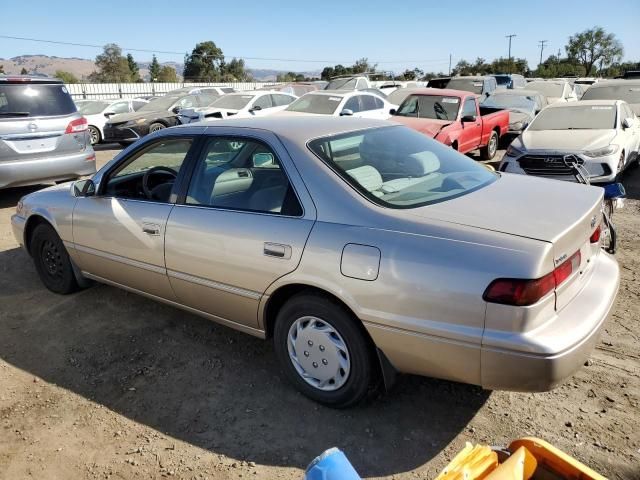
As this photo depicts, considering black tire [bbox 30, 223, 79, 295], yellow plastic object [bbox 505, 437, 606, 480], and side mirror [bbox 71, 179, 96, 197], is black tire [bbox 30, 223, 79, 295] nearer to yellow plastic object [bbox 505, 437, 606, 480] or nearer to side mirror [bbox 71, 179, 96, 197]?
side mirror [bbox 71, 179, 96, 197]

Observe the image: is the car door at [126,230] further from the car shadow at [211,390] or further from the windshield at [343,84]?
the windshield at [343,84]

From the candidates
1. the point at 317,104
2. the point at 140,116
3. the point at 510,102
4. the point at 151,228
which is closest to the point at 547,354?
the point at 151,228

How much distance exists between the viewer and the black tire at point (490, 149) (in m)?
11.3

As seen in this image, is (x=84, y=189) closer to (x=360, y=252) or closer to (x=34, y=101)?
(x=360, y=252)

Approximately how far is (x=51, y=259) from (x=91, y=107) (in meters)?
14.3

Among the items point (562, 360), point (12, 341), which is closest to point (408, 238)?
point (562, 360)

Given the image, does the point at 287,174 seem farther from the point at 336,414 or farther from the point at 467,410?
the point at 467,410

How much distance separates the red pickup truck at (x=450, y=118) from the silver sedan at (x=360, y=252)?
6.21m

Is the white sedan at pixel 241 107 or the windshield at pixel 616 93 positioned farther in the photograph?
the white sedan at pixel 241 107

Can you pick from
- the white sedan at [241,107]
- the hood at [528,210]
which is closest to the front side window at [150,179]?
the hood at [528,210]

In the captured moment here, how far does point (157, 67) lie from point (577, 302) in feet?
318

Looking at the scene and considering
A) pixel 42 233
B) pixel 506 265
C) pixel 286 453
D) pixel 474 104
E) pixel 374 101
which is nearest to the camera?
pixel 506 265

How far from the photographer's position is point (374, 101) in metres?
13.0

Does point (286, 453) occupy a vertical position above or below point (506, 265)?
below
